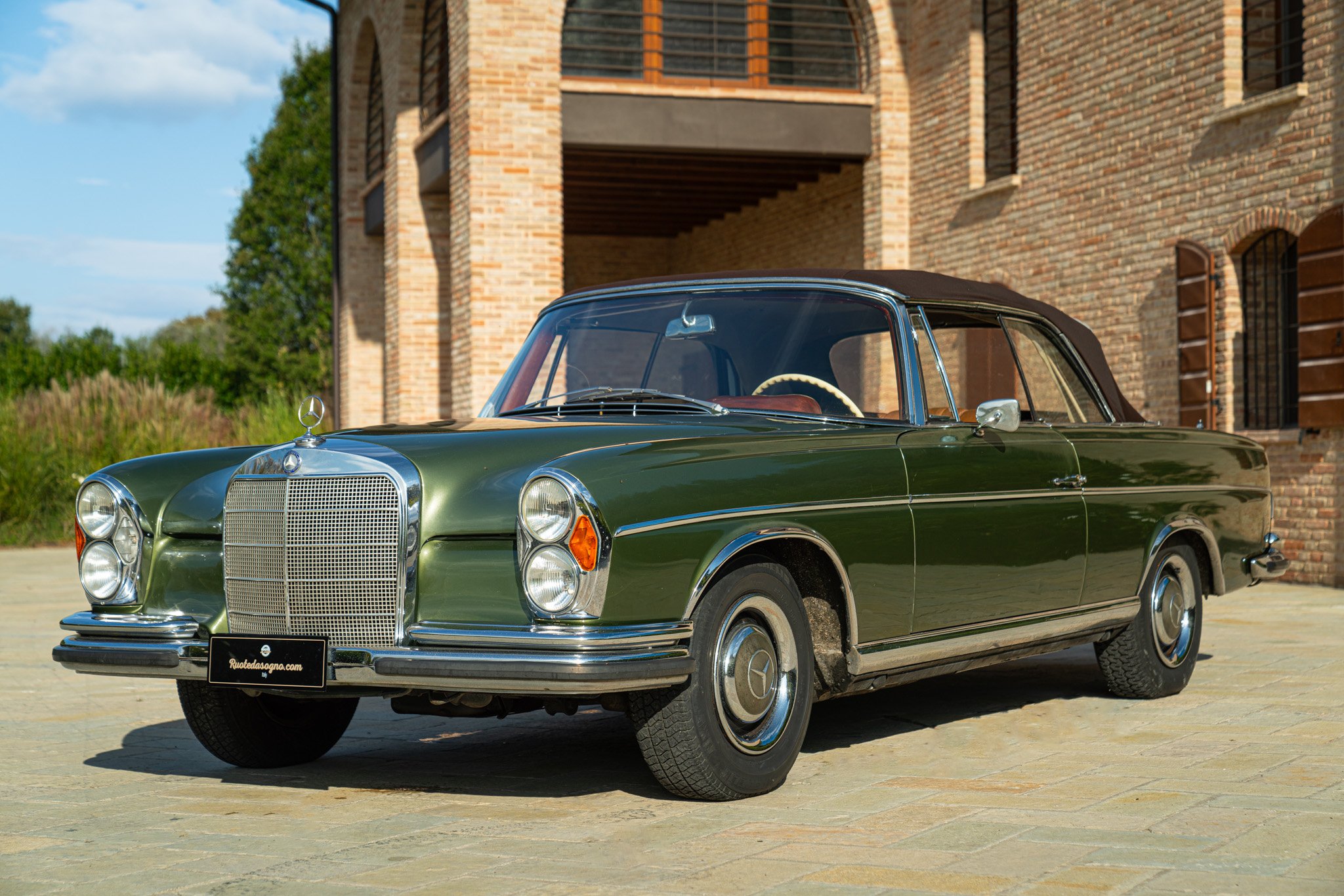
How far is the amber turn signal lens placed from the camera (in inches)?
159

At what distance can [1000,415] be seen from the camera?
5461 millimetres

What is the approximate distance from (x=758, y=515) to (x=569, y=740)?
70.4 inches

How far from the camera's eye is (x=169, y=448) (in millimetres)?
19641

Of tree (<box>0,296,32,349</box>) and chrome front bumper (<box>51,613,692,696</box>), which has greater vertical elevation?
tree (<box>0,296,32,349</box>)

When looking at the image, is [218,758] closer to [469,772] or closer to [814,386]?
[469,772]

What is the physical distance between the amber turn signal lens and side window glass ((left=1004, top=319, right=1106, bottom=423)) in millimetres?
2804

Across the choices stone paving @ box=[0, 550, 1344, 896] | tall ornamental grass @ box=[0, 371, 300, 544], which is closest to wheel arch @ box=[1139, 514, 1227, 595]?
stone paving @ box=[0, 550, 1344, 896]

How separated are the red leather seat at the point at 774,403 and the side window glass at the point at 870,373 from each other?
147mm

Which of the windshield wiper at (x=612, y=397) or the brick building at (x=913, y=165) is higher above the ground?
the brick building at (x=913, y=165)

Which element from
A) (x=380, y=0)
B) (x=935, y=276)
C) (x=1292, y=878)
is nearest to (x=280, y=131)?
(x=380, y=0)

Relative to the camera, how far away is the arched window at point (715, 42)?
17859mm

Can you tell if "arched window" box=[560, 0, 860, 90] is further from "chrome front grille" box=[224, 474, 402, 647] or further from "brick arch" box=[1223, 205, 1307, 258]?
"chrome front grille" box=[224, 474, 402, 647]

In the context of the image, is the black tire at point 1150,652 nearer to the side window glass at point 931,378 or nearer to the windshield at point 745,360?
the side window glass at point 931,378

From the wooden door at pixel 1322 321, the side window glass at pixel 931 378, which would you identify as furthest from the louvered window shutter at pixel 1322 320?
the side window glass at pixel 931 378
